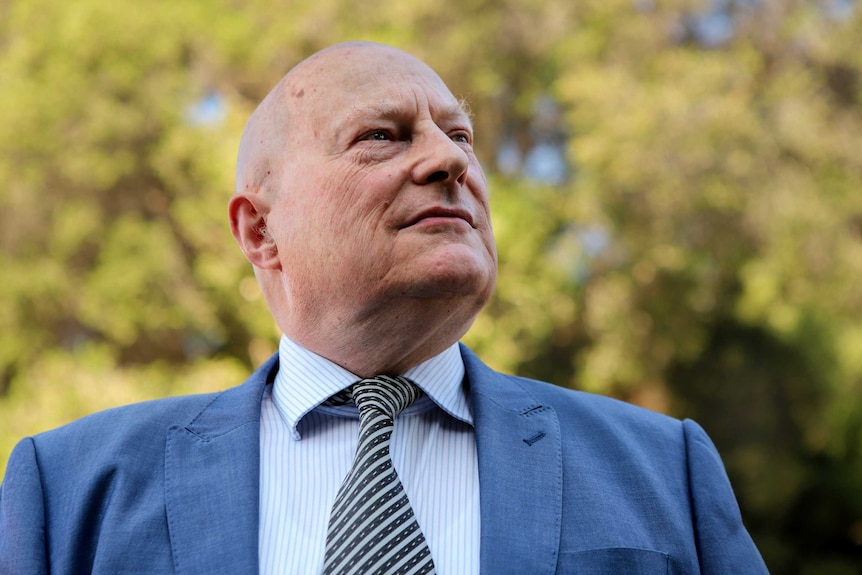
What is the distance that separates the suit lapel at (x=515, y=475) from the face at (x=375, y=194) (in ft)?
0.74

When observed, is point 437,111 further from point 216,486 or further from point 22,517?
point 22,517

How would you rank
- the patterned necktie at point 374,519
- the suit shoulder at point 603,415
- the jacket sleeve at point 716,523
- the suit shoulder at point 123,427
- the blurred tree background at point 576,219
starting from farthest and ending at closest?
the blurred tree background at point 576,219
the suit shoulder at point 603,415
the suit shoulder at point 123,427
the jacket sleeve at point 716,523
the patterned necktie at point 374,519

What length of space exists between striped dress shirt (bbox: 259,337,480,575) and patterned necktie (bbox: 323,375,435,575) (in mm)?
62

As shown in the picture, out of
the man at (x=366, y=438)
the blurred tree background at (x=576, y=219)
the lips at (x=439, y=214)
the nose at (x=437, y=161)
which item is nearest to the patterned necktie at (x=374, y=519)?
the man at (x=366, y=438)

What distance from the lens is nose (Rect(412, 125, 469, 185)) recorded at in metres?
1.86

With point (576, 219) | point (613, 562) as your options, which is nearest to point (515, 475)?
point (613, 562)

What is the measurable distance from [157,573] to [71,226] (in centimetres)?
785

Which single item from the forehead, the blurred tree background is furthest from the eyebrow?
the blurred tree background

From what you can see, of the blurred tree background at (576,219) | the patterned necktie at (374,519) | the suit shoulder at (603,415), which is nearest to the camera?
the patterned necktie at (374,519)

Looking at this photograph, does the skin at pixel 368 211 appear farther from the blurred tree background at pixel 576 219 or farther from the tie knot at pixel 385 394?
the blurred tree background at pixel 576 219

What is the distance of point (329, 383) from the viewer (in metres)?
1.94

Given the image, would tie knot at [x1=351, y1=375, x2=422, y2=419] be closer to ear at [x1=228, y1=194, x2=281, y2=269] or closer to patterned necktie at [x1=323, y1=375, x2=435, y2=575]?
patterned necktie at [x1=323, y1=375, x2=435, y2=575]

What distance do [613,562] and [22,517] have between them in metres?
1.17

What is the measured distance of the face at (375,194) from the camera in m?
1.81
